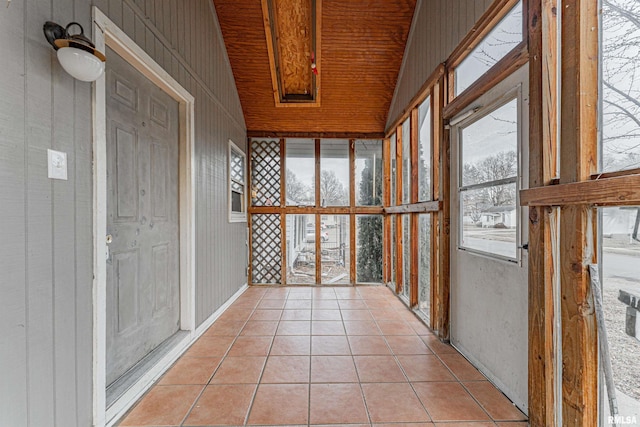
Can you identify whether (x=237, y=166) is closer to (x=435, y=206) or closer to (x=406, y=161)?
(x=406, y=161)

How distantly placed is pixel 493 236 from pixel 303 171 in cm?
314

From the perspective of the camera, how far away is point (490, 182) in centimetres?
193

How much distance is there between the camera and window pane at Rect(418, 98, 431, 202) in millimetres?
2920

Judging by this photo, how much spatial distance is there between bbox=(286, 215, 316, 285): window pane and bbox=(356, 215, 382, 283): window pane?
707 mm

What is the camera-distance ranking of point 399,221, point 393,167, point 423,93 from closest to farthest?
point 423,93
point 399,221
point 393,167

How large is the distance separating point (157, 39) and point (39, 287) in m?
1.71

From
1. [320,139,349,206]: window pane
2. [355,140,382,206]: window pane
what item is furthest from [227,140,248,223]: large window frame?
[355,140,382,206]: window pane

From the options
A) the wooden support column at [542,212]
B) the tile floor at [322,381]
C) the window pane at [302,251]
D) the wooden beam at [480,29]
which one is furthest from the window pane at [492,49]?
the window pane at [302,251]

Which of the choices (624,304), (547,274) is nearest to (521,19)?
(547,274)

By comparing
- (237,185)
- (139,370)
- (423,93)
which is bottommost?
(139,370)

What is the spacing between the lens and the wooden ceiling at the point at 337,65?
3.17m

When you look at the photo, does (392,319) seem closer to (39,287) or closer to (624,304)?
(624,304)

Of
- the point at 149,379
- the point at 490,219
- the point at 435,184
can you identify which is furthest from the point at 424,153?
the point at 149,379

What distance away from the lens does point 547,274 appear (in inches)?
54.9
